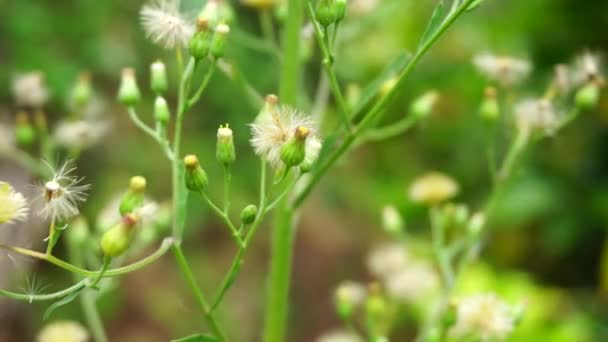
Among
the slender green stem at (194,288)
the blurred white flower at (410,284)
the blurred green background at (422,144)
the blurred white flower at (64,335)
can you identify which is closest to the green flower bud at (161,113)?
the slender green stem at (194,288)

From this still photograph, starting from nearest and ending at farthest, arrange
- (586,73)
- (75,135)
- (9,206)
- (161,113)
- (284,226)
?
1. (9,206)
2. (161,113)
3. (284,226)
4. (586,73)
5. (75,135)

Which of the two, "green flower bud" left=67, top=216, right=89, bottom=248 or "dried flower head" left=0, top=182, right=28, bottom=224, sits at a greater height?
"green flower bud" left=67, top=216, right=89, bottom=248

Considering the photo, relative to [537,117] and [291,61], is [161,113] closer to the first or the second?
[291,61]

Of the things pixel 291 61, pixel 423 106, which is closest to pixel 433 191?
pixel 423 106

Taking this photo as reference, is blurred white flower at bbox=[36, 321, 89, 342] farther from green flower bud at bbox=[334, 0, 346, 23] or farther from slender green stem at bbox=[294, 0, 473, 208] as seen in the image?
green flower bud at bbox=[334, 0, 346, 23]

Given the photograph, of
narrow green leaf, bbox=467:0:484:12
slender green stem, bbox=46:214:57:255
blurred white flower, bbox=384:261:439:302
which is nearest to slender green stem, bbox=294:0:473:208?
narrow green leaf, bbox=467:0:484:12

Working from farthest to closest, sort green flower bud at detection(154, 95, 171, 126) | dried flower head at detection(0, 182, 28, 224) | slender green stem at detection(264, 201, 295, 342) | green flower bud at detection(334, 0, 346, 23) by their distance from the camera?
slender green stem at detection(264, 201, 295, 342) → green flower bud at detection(154, 95, 171, 126) → green flower bud at detection(334, 0, 346, 23) → dried flower head at detection(0, 182, 28, 224)

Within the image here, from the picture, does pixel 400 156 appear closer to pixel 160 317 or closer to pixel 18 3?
pixel 160 317
